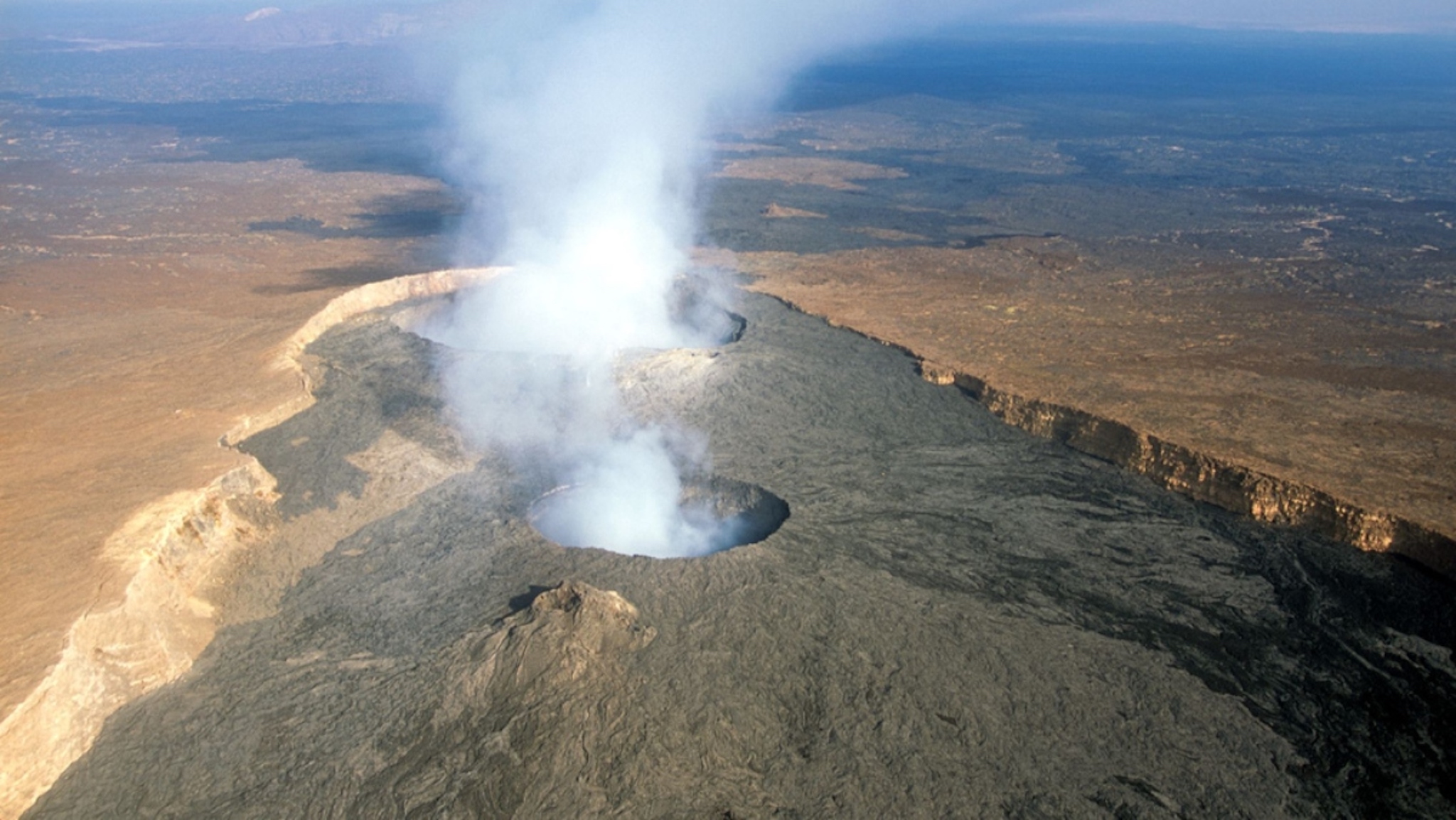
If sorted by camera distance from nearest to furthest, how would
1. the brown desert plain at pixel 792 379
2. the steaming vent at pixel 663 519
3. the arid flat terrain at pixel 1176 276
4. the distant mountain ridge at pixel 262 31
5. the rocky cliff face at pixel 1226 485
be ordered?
the brown desert plain at pixel 792 379 → the rocky cliff face at pixel 1226 485 → the steaming vent at pixel 663 519 → the arid flat terrain at pixel 1176 276 → the distant mountain ridge at pixel 262 31

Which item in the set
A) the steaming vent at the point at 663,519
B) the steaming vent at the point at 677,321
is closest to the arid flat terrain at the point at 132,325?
the steaming vent at the point at 677,321

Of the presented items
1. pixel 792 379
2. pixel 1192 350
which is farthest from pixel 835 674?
pixel 1192 350

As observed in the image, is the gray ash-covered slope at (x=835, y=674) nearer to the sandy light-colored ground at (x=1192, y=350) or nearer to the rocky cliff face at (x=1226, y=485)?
the rocky cliff face at (x=1226, y=485)

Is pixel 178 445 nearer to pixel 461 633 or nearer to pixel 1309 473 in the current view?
pixel 461 633

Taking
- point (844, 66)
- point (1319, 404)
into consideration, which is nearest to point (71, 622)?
point (1319, 404)

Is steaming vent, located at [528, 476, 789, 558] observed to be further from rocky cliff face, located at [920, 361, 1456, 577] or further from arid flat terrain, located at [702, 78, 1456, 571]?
arid flat terrain, located at [702, 78, 1456, 571]

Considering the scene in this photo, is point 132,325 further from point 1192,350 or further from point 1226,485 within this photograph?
point 1192,350

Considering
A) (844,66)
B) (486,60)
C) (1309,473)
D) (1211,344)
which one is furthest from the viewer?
(844,66)
